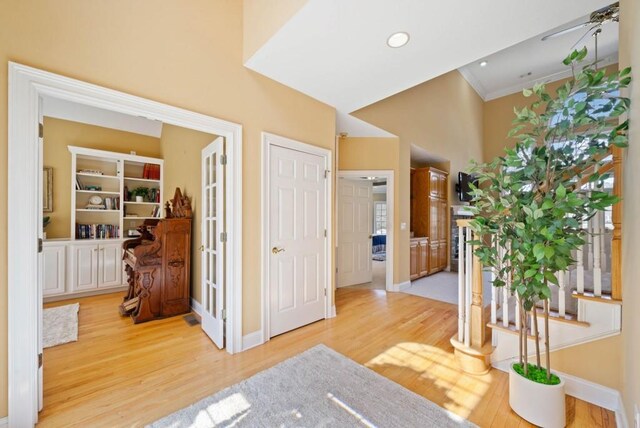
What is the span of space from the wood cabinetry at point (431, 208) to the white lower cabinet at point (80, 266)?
555 cm

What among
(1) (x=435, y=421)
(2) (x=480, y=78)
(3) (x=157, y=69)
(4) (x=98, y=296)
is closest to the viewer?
(1) (x=435, y=421)

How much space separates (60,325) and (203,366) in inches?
80.1

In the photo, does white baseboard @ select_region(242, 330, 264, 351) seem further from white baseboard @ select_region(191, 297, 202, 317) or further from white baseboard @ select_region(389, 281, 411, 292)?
white baseboard @ select_region(389, 281, 411, 292)

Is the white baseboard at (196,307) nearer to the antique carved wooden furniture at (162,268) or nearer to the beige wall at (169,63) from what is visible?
the antique carved wooden furniture at (162,268)

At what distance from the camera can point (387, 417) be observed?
160 cm

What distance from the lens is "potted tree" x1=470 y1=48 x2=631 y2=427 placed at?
53.1 inches

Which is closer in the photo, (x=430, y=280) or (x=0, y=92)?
(x=0, y=92)

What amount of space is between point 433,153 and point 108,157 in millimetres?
6032

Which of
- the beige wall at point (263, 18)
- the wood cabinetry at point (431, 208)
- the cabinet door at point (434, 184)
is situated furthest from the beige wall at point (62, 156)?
the cabinet door at point (434, 184)

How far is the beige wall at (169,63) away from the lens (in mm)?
1510

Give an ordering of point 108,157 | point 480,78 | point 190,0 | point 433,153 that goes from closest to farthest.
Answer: point 190,0 → point 108,157 → point 433,153 → point 480,78

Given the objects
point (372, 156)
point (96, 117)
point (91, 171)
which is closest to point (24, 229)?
point (91, 171)

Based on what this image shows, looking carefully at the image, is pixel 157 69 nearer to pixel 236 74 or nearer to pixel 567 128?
pixel 236 74

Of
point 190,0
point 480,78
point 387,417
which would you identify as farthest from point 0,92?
point 480,78
